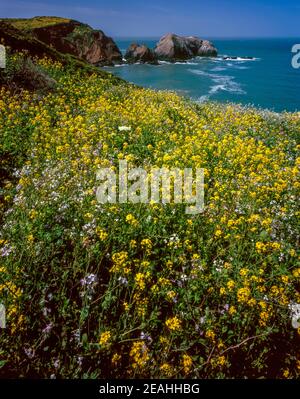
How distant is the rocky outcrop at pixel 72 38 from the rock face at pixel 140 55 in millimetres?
3985

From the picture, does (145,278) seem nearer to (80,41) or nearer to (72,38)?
(72,38)

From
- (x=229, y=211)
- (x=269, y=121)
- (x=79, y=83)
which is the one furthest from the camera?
(x=79, y=83)

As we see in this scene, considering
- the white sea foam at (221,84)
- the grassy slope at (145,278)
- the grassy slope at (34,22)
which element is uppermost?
the grassy slope at (34,22)

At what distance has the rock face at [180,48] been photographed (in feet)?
291

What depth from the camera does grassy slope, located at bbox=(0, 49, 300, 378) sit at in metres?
3.96

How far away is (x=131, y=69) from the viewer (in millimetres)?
69312

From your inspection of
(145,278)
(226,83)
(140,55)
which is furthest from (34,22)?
(145,278)

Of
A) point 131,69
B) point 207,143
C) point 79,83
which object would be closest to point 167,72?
point 131,69

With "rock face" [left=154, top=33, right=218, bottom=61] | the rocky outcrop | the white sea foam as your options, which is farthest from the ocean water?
"rock face" [left=154, top=33, right=218, bottom=61]

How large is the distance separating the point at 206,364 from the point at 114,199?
3314 millimetres

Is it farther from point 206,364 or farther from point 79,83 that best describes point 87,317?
point 79,83

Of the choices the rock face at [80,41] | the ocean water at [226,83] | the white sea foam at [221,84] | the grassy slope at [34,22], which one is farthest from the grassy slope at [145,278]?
the grassy slope at [34,22]

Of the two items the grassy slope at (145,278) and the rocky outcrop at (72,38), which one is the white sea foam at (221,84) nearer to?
the rocky outcrop at (72,38)

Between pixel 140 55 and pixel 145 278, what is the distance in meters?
83.9
